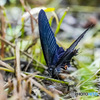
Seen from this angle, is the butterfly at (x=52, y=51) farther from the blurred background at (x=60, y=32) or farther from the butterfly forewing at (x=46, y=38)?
the blurred background at (x=60, y=32)

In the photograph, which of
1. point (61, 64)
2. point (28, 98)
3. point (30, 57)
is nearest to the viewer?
point (28, 98)

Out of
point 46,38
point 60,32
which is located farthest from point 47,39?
point 60,32

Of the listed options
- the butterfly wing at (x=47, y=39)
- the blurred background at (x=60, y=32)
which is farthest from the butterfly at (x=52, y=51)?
the blurred background at (x=60, y=32)

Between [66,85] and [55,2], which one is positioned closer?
[66,85]

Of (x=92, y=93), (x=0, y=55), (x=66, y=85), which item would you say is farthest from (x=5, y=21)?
(x=92, y=93)

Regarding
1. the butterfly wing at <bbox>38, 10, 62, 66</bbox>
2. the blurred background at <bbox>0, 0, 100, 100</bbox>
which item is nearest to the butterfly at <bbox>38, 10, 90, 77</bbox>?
the butterfly wing at <bbox>38, 10, 62, 66</bbox>

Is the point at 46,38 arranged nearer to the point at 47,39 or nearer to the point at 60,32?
the point at 47,39

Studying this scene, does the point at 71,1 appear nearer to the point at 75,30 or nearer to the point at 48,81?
the point at 75,30

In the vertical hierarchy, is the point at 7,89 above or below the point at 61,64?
below
